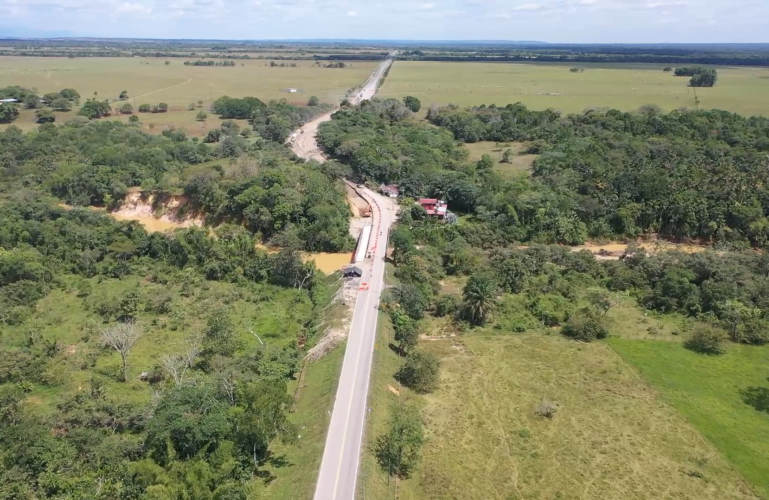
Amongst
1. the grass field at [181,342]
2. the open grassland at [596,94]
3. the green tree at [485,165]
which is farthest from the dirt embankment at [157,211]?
the open grassland at [596,94]

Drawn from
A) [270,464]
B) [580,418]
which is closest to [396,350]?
[580,418]

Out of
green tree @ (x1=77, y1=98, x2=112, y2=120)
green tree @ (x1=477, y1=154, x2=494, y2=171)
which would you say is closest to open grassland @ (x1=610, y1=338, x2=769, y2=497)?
green tree @ (x1=477, y1=154, x2=494, y2=171)

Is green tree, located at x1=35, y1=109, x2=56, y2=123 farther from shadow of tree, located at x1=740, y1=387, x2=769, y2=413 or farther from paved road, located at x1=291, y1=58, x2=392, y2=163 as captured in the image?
shadow of tree, located at x1=740, y1=387, x2=769, y2=413

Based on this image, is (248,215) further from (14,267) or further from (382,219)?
(14,267)

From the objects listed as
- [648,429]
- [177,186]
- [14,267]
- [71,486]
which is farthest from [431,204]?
[71,486]

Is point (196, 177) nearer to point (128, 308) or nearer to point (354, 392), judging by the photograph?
point (128, 308)

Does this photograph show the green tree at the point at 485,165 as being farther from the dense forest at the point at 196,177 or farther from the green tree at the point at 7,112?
the green tree at the point at 7,112

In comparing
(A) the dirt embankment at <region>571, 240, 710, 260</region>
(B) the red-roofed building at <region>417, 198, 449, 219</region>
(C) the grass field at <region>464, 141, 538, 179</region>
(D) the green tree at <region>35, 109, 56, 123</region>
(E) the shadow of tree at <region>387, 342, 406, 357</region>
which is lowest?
(E) the shadow of tree at <region>387, 342, 406, 357</region>
